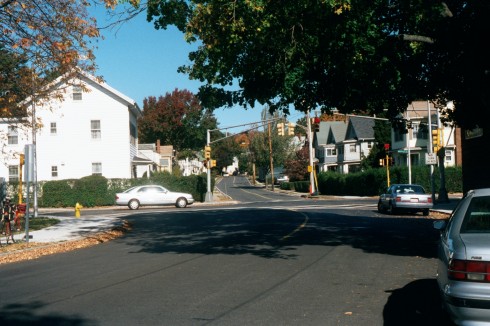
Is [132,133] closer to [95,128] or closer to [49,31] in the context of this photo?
[95,128]

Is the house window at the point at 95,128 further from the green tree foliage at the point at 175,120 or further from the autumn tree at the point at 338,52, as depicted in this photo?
the green tree foliage at the point at 175,120

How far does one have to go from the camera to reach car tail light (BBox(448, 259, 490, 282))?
562cm

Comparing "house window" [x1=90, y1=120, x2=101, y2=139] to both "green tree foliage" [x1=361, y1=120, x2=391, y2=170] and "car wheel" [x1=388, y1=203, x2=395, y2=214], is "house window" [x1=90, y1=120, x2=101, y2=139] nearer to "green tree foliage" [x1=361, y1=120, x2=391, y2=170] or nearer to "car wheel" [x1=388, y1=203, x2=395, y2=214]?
"car wheel" [x1=388, y1=203, x2=395, y2=214]

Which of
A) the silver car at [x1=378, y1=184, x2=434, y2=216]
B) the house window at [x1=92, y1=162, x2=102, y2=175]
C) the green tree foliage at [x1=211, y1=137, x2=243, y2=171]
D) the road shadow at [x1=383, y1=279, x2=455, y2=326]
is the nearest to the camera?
the road shadow at [x1=383, y1=279, x2=455, y2=326]

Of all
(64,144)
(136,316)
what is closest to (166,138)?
(64,144)

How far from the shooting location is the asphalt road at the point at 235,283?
25.1 feet

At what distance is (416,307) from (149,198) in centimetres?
3471

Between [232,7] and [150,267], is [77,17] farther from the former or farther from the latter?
[150,267]

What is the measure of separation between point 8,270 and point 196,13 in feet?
22.6

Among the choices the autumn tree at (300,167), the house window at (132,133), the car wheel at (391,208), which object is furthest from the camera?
the autumn tree at (300,167)

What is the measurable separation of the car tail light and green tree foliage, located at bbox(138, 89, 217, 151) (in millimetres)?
83834

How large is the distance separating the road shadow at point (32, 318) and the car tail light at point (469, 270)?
4241 millimetres

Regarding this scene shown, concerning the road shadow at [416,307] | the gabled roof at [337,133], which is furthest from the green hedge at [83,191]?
the gabled roof at [337,133]

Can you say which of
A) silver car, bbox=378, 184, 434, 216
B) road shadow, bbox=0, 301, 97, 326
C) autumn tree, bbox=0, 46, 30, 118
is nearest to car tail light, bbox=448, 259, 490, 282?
road shadow, bbox=0, 301, 97, 326
